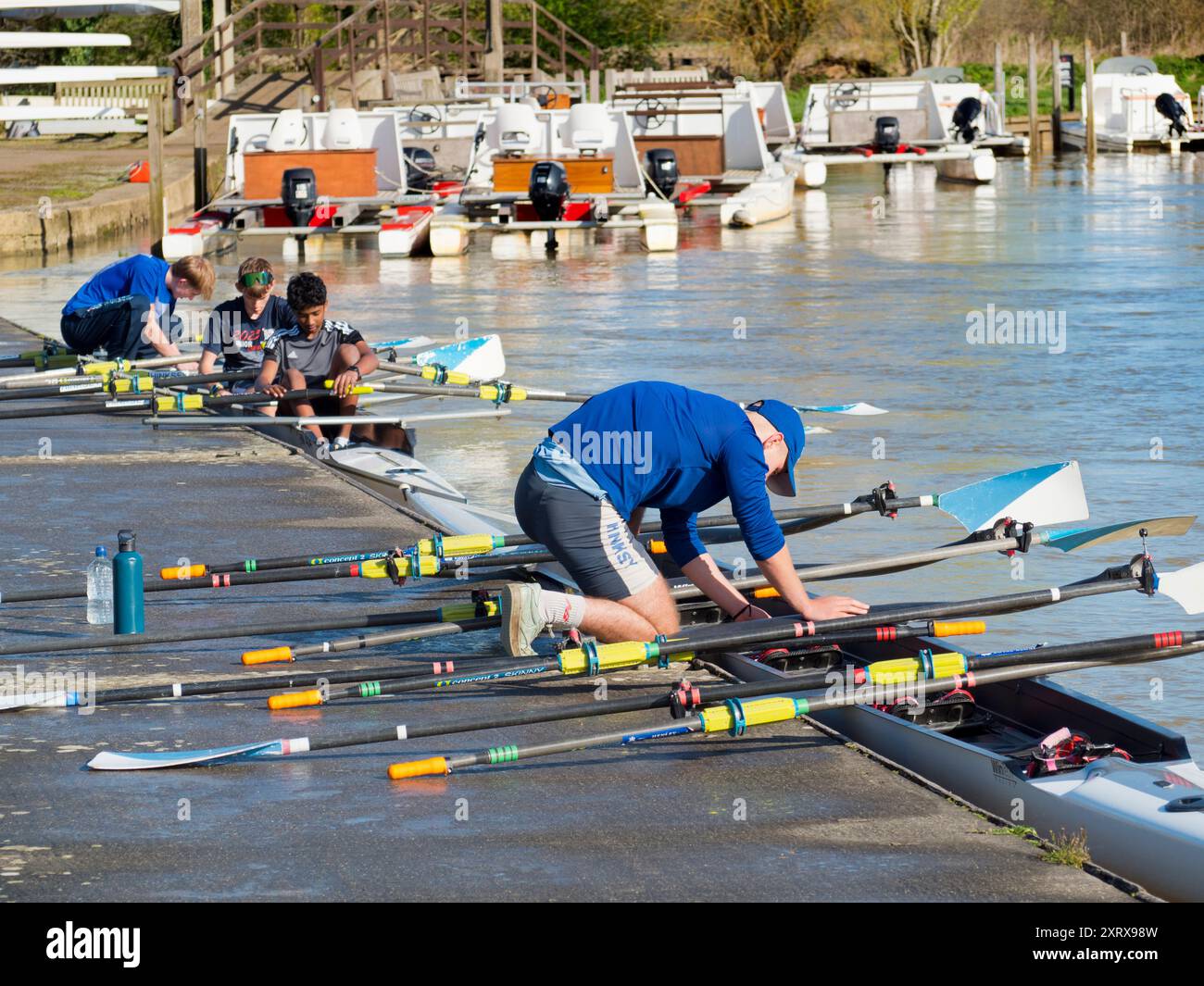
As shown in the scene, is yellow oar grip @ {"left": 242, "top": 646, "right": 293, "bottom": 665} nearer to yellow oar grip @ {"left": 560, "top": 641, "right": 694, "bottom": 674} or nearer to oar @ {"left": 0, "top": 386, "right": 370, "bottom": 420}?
yellow oar grip @ {"left": 560, "top": 641, "right": 694, "bottom": 674}

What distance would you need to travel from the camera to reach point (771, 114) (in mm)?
41062

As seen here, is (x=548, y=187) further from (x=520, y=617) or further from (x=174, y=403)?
(x=520, y=617)

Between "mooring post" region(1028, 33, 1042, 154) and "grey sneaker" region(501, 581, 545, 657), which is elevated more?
"mooring post" region(1028, 33, 1042, 154)

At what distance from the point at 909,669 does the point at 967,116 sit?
35.2 m

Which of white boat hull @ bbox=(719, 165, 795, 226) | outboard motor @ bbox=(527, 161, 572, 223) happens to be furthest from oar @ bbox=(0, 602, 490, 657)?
white boat hull @ bbox=(719, 165, 795, 226)

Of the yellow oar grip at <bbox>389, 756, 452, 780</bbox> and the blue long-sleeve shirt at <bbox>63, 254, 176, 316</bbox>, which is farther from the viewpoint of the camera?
the blue long-sleeve shirt at <bbox>63, 254, 176, 316</bbox>

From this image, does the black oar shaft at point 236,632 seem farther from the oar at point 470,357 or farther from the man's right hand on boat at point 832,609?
the oar at point 470,357

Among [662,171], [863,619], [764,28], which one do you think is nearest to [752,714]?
[863,619]

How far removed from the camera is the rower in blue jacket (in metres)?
6.55

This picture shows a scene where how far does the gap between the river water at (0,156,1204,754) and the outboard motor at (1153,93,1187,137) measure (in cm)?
1229

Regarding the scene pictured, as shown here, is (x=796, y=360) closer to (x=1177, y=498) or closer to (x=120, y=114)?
(x=1177, y=498)

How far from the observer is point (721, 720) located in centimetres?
585

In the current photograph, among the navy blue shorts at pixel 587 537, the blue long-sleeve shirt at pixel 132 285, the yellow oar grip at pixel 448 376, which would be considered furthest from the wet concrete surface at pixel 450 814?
the blue long-sleeve shirt at pixel 132 285
